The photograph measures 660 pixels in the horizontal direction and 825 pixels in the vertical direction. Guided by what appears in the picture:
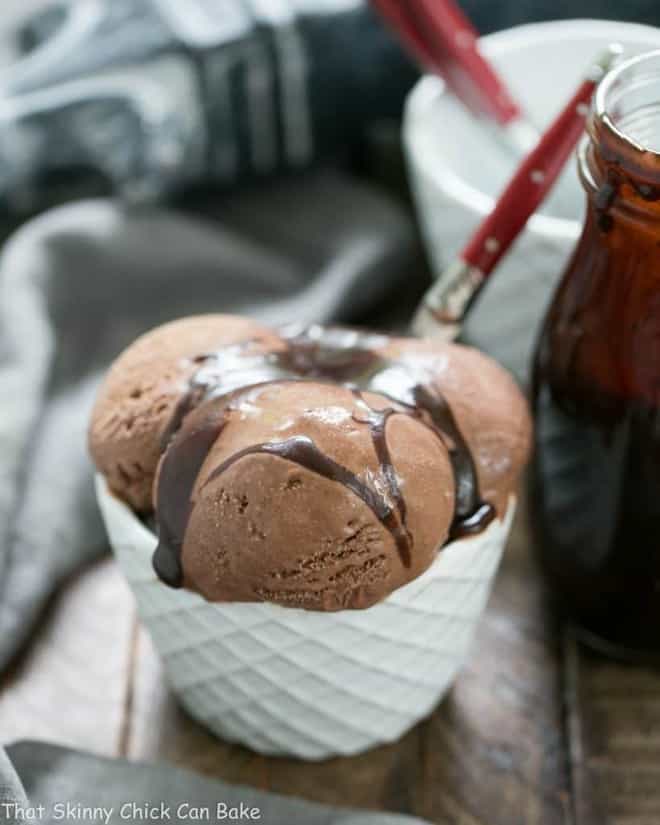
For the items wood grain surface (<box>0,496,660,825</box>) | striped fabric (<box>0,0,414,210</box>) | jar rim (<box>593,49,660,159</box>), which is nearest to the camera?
jar rim (<box>593,49,660,159</box>)

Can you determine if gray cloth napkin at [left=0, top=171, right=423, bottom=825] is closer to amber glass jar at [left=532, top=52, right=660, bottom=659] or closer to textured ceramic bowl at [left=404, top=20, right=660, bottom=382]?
textured ceramic bowl at [left=404, top=20, right=660, bottom=382]

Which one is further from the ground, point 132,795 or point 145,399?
point 145,399

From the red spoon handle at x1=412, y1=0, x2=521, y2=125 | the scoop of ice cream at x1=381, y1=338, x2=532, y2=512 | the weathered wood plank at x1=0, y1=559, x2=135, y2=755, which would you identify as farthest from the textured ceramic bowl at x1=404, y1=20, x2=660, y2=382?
the weathered wood plank at x1=0, y1=559, x2=135, y2=755

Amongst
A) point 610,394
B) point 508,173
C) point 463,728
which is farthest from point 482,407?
point 508,173

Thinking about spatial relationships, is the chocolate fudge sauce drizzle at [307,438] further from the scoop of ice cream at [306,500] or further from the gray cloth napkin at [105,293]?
the gray cloth napkin at [105,293]

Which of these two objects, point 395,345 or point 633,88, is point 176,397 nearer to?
point 395,345

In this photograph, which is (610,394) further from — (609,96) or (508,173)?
(508,173)

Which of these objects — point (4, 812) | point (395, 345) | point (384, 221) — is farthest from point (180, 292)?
point (4, 812)
